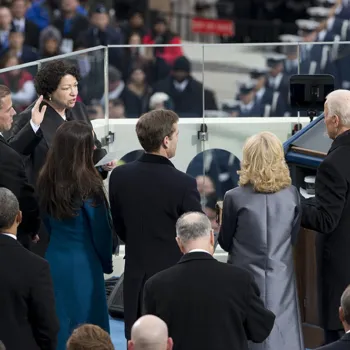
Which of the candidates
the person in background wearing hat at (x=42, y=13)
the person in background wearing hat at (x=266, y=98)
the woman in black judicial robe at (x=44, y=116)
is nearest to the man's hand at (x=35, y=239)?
the woman in black judicial robe at (x=44, y=116)

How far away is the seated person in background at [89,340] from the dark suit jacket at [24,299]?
613 mm

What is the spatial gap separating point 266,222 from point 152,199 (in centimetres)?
62

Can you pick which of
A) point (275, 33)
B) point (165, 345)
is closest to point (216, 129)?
point (165, 345)

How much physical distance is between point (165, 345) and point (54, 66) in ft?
10.2

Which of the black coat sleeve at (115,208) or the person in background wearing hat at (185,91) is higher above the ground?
the person in background wearing hat at (185,91)

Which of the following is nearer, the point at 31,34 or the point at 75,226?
the point at 75,226

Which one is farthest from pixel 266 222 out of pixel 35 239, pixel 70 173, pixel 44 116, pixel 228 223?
pixel 44 116

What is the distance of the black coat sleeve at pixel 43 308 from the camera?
5398 millimetres

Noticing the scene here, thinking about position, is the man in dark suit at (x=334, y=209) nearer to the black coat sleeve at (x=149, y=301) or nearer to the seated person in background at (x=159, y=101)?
the black coat sleeve at (x=149, y=301)

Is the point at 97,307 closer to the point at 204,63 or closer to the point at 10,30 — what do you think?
the point at 204,63

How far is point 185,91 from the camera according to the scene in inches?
403

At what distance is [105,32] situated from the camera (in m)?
15.5

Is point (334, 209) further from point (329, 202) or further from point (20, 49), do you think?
point (20, 49)

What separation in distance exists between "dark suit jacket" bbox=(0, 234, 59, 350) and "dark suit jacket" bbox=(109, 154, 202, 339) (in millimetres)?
939
